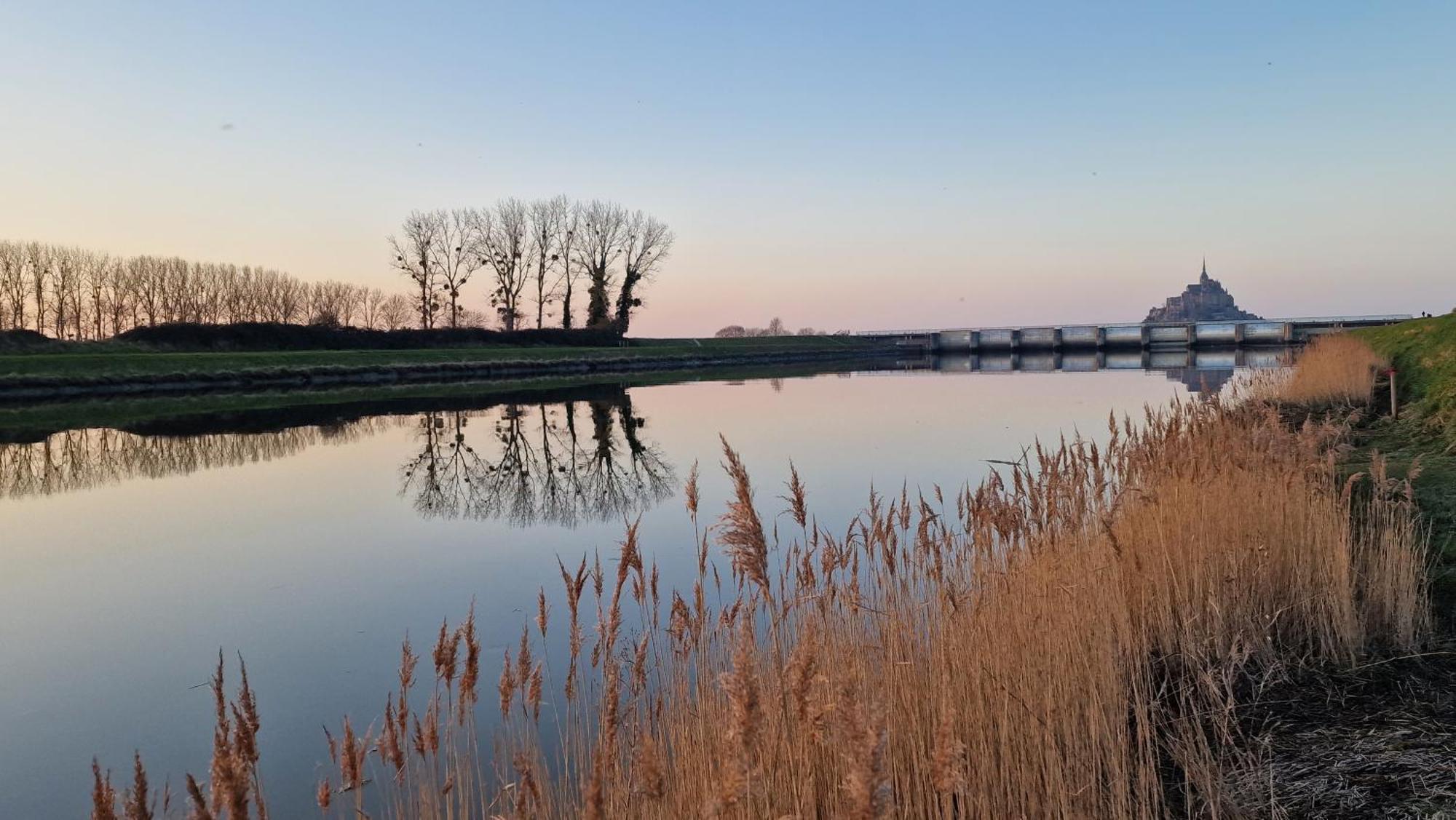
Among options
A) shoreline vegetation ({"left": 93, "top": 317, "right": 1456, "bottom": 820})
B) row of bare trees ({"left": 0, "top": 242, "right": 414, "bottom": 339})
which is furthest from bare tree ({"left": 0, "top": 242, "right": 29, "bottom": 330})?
shoreline vegetation ({"left": 93, "top": 317, "right": 1456, "bottom": 820})

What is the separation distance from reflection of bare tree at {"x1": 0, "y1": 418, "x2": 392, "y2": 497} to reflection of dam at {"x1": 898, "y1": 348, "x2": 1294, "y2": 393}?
26.9 m

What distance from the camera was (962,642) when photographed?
388 centimetres

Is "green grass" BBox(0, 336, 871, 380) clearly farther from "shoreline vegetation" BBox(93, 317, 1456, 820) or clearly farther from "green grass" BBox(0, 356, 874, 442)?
"shoreline vegetation" BBox(93, 317, 1456, 820)

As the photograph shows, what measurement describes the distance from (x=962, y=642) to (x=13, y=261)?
223 feet

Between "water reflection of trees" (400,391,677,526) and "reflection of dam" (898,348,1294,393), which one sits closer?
"water reflection of trees" (400,391,677,526)

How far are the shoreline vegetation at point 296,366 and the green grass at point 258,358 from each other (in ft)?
0.15

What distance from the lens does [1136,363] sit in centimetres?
5781

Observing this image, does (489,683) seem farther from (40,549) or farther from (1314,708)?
(40,549)

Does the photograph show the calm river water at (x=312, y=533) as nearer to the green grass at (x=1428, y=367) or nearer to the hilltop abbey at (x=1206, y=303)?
the green grass at (x=1428, y=367)

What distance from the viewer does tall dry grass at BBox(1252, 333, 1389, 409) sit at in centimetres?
1645

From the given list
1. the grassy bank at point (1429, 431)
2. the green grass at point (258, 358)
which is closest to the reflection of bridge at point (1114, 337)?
the green grass at point (258, 358)

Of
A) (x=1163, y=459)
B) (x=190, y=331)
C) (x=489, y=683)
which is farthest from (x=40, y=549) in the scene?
(x=190, y=331)

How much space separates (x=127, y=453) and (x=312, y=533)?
31.0 ft

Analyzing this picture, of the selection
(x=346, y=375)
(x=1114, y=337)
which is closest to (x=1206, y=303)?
(x=1114, y=337)
